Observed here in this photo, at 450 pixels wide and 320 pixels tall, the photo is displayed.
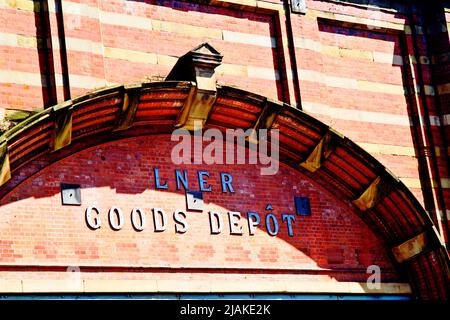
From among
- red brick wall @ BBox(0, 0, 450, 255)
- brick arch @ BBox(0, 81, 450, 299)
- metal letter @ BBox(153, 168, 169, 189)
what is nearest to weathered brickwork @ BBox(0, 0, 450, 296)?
red brick wall @ BBox(0, 0, 450, 255)

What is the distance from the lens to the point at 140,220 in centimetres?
1839

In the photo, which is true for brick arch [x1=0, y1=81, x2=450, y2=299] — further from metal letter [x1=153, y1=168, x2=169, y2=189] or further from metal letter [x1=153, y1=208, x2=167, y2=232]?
metal letter [x1=153, y1=208, x2=167, y2=232]

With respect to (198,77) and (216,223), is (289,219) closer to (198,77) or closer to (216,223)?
(216,223)

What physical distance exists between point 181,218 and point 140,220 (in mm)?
751

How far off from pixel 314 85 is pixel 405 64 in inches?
95.9

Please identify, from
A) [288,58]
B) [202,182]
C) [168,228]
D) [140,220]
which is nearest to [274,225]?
[202,182]

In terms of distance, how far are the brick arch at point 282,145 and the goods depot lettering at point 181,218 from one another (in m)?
0.92

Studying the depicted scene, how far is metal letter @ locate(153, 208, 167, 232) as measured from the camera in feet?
60.7

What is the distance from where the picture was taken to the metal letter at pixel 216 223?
19.1 m

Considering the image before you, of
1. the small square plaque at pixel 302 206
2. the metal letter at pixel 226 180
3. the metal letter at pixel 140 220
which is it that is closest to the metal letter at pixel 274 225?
the small square plaque at pixel 302 206

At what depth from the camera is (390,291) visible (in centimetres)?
2038

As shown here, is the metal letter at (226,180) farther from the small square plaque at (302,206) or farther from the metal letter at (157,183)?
the small square plaque at (302,206)

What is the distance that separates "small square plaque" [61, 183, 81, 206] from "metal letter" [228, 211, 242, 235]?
2.70m

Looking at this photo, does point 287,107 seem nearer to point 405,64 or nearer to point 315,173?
point 315,173
